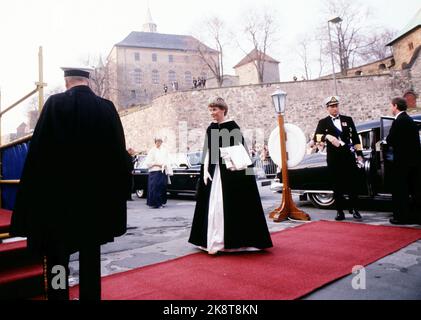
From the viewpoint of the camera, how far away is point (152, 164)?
9.58 metres

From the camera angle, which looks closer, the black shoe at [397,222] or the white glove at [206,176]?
the white glove at [206,176]

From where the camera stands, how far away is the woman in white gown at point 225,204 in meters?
4.18

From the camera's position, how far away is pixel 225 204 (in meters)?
4.25

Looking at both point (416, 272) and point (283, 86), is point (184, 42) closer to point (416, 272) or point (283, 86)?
point (283, 86)

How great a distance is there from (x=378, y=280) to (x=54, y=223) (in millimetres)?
2767

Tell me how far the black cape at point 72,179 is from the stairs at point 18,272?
728mm

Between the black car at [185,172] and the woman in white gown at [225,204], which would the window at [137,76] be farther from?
the woman in white gown at [225,204]

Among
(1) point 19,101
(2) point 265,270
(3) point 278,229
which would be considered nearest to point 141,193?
(3) point 278,229

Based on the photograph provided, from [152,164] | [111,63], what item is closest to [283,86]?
[152,164]

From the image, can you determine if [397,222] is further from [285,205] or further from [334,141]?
[285,205]

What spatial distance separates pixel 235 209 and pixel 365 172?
3514mm

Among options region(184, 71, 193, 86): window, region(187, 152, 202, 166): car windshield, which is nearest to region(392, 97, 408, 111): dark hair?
region(187, 152, 202, 166): car windshield

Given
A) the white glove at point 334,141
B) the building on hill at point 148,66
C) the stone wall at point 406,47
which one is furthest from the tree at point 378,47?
the white glove at point 334,141

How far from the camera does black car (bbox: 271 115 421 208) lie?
5.77m
